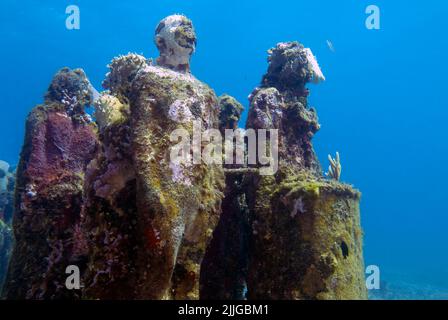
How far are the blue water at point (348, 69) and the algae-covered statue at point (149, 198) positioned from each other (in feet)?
114

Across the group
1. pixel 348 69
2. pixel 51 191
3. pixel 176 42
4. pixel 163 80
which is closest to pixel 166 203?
pixel 163 80

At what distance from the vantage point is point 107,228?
3316 mm

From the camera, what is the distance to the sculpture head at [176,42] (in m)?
4.99

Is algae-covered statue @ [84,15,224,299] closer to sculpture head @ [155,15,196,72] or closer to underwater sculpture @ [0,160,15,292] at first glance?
sculpture head @ [155,15,196,72]

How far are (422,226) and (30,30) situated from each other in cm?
10388

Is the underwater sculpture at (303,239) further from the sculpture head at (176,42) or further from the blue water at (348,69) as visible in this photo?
the blue water at (348,69)

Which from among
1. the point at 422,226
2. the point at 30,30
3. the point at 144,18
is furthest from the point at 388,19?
the point at 30,30

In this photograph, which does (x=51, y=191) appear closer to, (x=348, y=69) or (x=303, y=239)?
(x=303, y=239)

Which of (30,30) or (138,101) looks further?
(30,30)

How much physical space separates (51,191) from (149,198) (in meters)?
2.25

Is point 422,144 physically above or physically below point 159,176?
above

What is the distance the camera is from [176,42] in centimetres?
496
